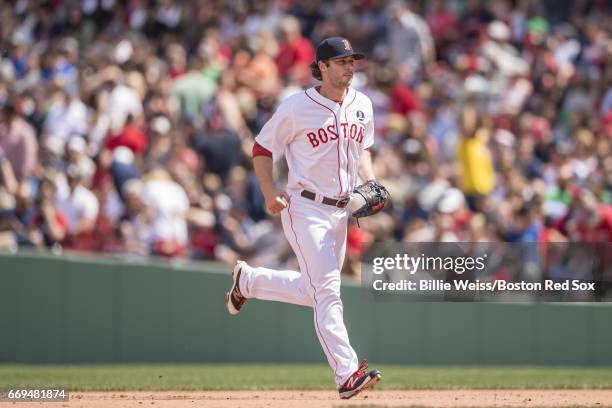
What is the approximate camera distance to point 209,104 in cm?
1457

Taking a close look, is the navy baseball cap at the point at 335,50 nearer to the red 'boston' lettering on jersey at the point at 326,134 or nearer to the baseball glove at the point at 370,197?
the red 'boston' lettering on jersey at the point at 326,134

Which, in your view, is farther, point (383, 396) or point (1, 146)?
point (1, 146)

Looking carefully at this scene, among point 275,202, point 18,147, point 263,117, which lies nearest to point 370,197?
point 275,202

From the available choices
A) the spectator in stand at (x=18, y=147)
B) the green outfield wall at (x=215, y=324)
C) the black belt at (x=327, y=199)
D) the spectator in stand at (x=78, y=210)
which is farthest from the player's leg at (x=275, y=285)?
the spectator in stand at (x=18, y=147)

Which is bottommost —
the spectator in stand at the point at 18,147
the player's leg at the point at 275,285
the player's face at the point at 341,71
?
the spectator in stand at the point at 18,147

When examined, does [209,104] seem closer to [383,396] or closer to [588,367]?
[588,367]

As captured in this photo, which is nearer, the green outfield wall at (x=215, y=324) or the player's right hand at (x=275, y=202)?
the player's right hand at (x=275, y=202)

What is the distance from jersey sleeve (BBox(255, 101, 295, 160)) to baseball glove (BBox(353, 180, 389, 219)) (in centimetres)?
54

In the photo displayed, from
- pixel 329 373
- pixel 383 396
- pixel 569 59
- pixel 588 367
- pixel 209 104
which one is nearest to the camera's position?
pixel 383 396

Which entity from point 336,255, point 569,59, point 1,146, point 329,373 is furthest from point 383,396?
point 569,59

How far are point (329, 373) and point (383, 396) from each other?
8.37 ft

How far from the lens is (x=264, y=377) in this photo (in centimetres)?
1052

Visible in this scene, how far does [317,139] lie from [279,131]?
263 mm

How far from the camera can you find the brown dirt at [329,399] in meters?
7.79
